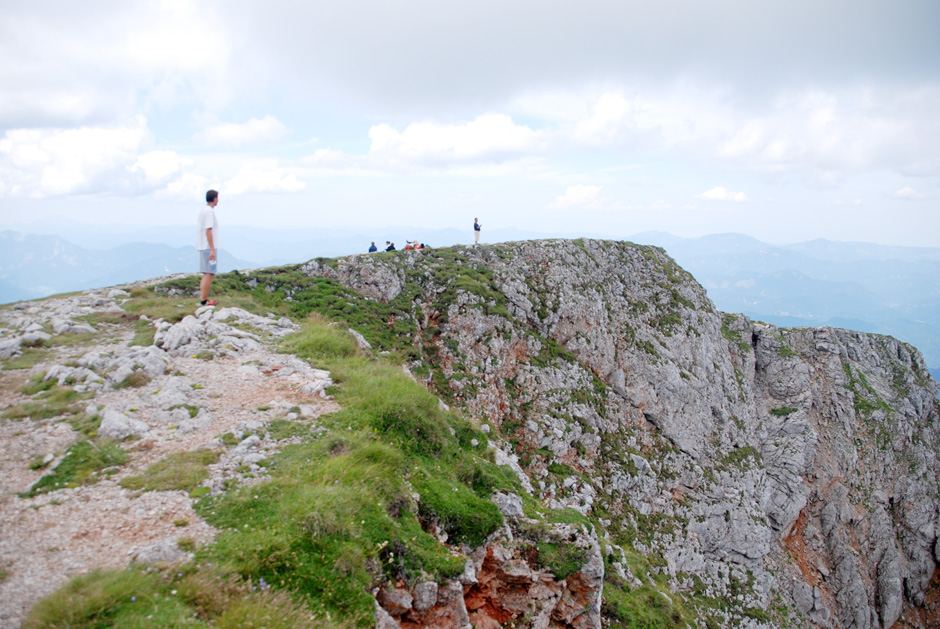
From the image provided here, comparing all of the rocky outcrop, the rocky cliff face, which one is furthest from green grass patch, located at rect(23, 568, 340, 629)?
the rocky cliff face

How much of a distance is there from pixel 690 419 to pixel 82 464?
4152 cm

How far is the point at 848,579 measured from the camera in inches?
1620

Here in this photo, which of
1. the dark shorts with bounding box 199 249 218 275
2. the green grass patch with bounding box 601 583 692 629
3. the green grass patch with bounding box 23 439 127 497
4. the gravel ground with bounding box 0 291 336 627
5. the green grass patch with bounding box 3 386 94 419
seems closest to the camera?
the gravel ground with bounding box 0 291 336 627

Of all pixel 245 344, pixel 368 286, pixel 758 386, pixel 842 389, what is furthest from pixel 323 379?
pixel 842 389

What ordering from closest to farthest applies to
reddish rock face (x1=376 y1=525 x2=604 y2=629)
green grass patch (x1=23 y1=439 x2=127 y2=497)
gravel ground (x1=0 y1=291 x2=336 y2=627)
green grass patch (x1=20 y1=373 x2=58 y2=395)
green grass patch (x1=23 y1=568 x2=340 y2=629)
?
green grass patch (x1=23 y1=568 x2=340 y2=629), gravel ground (x1=0 y1=291 x2=336 y2=627), green grass patch (x1=23 y1=439 x2=127 y2=497), reddish rock face (x1=376 y1=525 x2=604 y2=629), green grass patch (x1=20 y1=373 x2=58 y2=395)

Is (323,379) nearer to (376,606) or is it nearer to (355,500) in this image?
(355,500)

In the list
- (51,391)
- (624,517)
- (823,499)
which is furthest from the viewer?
(823,499)

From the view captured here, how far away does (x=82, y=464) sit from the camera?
9281 millimetres

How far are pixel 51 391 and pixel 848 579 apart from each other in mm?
59329

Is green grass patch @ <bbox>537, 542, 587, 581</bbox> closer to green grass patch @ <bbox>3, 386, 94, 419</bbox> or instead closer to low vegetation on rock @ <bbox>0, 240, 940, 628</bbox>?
low vegetation on rock @ <bbox>0, 240, 940, 628</bbox>

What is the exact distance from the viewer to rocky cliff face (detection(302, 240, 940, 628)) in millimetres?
29328

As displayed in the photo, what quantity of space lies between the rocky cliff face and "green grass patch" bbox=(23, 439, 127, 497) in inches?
616

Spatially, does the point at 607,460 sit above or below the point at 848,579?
above

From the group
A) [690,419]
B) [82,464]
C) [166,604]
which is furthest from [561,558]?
[690,419]
